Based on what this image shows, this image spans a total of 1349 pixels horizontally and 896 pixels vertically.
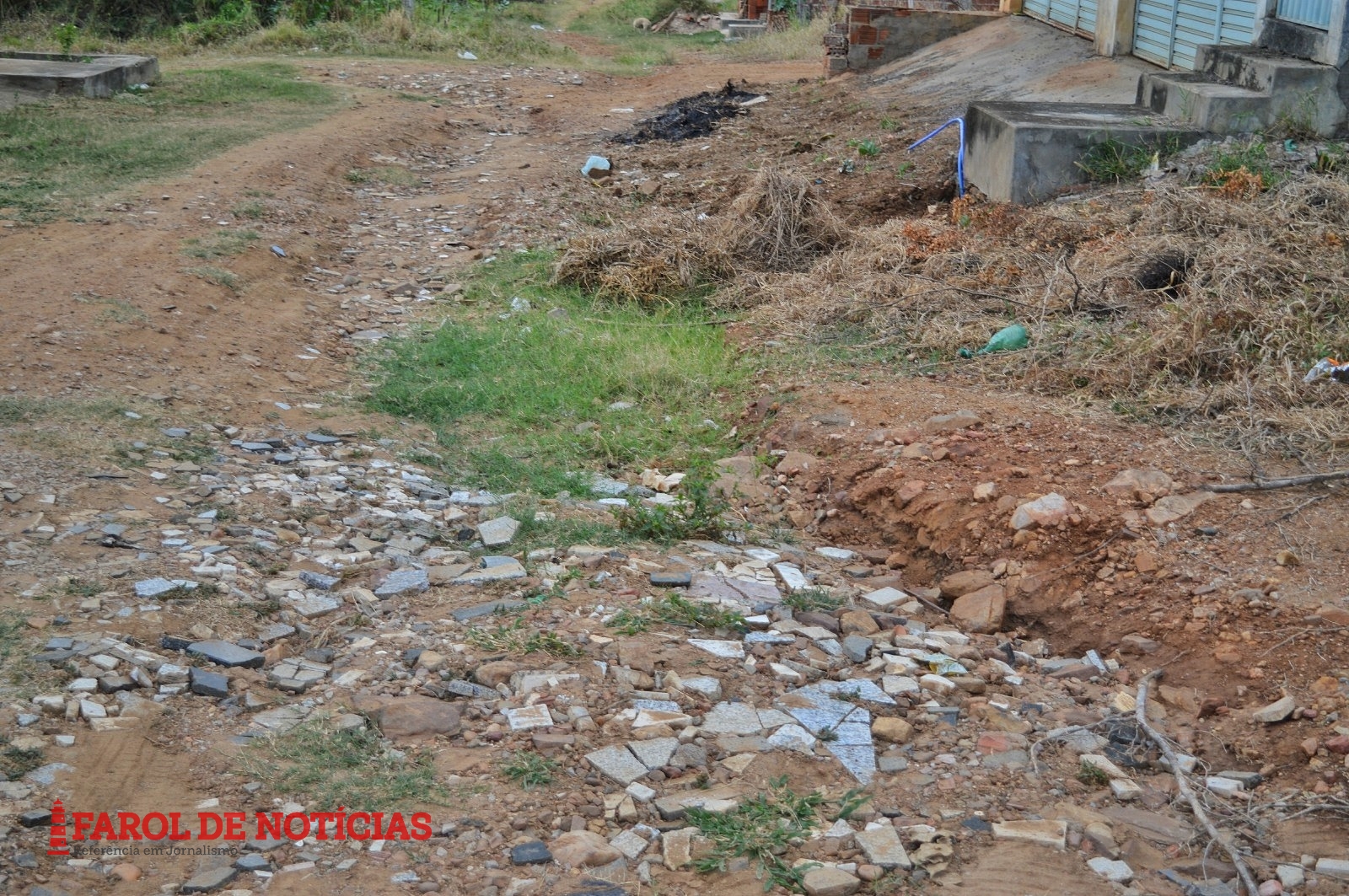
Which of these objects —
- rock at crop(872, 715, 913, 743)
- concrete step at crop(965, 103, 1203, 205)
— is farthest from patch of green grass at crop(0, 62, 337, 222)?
rock at crop(872, 715, 913, 743)

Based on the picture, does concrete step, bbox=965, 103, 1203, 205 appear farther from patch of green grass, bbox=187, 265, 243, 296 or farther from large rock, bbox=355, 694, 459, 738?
large rock, bbox=355, 694, 459, 738

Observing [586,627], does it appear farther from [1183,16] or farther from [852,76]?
[852,76]

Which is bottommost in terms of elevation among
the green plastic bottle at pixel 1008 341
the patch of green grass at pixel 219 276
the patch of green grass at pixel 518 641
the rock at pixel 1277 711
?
the rock at pixel 1277 711

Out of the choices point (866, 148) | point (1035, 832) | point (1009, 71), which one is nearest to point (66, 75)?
point (866, 148)

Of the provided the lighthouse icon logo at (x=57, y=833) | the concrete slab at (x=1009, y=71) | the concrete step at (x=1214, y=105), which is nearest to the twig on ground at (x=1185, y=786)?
the lighthouse icon logo at (x=57, y=833)

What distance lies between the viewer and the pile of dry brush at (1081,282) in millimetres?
4371

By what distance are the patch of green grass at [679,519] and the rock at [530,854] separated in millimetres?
1567

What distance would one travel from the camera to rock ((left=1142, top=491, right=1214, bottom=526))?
355 cm

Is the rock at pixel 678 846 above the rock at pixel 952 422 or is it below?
below

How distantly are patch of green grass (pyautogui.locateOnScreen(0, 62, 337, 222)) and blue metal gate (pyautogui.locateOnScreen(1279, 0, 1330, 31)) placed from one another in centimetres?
720

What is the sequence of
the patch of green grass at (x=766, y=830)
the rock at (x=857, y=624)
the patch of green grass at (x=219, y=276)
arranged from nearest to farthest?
1. the patch of green grass at (x=766, y=830)
2. the rock at (x=857, y=624)
3. the patch of green grass at (x=219, y=276)

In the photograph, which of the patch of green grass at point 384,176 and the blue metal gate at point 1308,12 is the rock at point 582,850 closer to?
the blue metal gate at point 1308,12

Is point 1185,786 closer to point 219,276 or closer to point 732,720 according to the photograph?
point 732,720

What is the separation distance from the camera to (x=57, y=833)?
2.24 m
